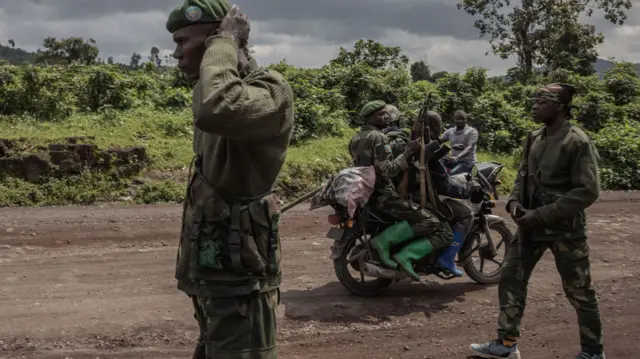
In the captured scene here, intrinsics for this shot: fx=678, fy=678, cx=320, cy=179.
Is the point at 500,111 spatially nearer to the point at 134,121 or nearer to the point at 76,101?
the point at 134,121

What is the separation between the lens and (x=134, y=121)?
15414 millimetres

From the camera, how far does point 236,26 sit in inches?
111

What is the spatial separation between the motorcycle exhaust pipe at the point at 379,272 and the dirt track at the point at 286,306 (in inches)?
12.1

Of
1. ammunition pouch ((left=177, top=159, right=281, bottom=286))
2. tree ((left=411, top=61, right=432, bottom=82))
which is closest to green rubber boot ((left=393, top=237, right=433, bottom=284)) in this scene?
ammunition pouch ((left=177, top=159, right=281, bottom=286))

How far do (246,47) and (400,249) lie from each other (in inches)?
174

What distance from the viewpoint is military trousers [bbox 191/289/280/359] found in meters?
2.87

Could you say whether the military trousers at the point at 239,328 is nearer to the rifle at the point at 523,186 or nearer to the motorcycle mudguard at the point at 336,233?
the rifle at the point at 523,186

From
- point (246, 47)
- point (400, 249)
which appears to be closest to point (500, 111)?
point (400, 249)

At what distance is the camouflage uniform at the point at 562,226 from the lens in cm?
521

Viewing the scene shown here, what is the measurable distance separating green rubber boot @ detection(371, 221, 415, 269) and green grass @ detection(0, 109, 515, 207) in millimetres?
5802

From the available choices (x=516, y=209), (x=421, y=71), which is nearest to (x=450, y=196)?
(x=516, y=209)

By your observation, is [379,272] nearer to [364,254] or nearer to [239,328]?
[364,254]

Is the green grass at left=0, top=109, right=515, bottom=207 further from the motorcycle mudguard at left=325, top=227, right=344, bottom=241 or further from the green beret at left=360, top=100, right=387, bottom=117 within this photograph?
the green beret at left=360, top=100, right=387, bottom=117

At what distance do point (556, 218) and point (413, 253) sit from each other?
79.0 inches
